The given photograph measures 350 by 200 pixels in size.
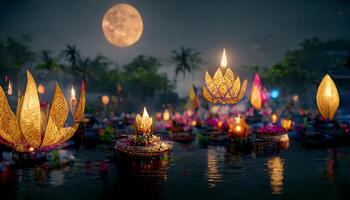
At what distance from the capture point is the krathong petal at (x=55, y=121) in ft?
51.2

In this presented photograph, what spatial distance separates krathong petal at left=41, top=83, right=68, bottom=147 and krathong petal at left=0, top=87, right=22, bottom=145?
3.81ft

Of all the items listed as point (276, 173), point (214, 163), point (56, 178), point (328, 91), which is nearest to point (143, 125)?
point (214, 163)

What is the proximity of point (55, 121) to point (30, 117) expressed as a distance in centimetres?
95

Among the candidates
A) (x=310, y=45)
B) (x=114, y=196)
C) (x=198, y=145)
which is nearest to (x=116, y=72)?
(x=310, y=45)

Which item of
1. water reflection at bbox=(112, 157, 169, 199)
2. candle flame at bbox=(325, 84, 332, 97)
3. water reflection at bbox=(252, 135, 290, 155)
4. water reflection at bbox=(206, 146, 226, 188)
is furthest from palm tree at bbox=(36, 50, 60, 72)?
candle flame at bbox=(325, 84, 332, 97)

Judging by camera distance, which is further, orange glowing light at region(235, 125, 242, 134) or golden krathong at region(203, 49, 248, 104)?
orange glowing light at region(235, 125, 242, 134)

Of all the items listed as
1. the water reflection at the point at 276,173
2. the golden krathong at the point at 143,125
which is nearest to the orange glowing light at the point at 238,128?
the water reflection at the point at 276,173

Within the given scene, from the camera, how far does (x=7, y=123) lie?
615 inches

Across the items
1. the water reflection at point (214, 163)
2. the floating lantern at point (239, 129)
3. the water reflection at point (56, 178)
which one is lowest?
the water reflection at point (56, 178)

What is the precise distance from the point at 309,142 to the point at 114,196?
72.6ft

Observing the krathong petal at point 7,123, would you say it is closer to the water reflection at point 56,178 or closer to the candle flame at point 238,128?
the water reflection at point 56,178

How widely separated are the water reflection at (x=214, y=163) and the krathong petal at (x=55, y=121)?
753 centimetres

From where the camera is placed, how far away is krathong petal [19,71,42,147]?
1523 centimetres

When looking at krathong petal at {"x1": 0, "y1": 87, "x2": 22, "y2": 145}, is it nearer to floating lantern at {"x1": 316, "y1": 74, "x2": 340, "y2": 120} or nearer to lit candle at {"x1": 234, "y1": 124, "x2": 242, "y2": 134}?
floating lantern at {"x1": 316, "y1": 74, "x2": 340, "y2": 120}
